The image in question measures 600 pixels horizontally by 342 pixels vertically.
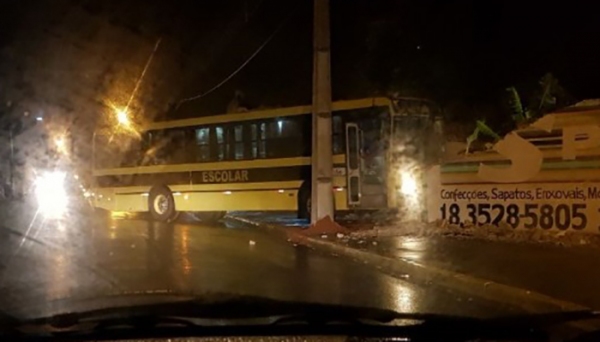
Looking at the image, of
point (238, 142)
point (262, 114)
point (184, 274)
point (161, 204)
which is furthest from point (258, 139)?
point (184, 274)

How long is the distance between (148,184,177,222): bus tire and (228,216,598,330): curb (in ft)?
31.6

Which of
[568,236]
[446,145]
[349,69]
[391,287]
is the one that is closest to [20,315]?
[391,287]

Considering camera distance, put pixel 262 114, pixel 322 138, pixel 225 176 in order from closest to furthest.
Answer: pixel 322 138, pixel 262 114, pixel 225 176

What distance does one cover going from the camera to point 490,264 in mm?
12602

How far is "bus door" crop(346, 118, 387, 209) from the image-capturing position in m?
21.0

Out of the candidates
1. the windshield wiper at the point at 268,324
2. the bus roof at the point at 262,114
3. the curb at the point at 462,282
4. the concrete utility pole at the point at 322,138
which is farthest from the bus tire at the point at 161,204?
the windshield wiper at the point at 268,324

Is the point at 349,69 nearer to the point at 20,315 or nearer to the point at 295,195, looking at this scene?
the point at 295,195

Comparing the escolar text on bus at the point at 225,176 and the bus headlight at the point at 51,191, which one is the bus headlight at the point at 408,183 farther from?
the bus headlight at the point at 51,191

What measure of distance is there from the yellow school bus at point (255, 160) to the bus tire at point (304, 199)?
2cm

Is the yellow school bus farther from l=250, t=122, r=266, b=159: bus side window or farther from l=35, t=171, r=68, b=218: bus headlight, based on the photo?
l=35, t=171, r=68, b=218: bus headlight

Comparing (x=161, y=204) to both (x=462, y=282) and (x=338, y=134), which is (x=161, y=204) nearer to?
(x=338, y=134)

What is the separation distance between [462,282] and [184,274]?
380 centimetres

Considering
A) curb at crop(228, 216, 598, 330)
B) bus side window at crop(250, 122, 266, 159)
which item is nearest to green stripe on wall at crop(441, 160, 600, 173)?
curb at crop(228, 216, 598, 330)

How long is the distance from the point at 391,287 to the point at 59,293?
406cm
